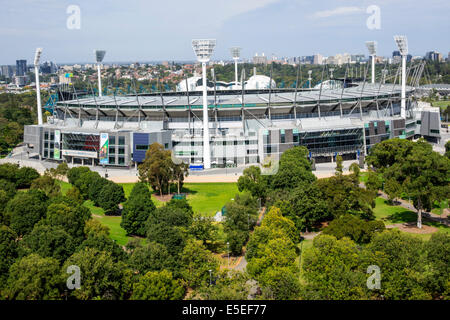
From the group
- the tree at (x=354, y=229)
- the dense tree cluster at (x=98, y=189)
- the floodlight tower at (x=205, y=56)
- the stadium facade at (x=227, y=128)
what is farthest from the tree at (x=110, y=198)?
the tree at (x=354, y=229)

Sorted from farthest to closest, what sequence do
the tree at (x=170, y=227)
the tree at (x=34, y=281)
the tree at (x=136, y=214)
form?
1. the tree at (x=136, y=214)
2. the tree at (x=170, y=227)
3. the tree at (x=34, y=281)

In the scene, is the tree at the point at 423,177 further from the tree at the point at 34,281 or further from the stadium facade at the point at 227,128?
the tree at the point at 34,281

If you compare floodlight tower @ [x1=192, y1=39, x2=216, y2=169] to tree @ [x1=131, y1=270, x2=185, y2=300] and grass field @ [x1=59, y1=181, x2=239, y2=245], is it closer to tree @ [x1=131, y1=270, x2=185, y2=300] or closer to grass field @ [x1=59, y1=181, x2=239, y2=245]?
grass field @ [x1=59, y1=181, x2=239, y2=245]

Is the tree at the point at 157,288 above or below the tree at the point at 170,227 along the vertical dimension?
below

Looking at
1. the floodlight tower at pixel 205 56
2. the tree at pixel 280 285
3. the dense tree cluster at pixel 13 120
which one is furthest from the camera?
the dense tree cluster at pixel 13 120

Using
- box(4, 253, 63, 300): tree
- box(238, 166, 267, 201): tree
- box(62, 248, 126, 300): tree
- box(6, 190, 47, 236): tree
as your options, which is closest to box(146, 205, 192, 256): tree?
box(62, 248, 126, 300): tree

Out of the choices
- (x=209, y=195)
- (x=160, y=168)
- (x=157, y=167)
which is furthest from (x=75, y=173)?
(x=209, y=195)
